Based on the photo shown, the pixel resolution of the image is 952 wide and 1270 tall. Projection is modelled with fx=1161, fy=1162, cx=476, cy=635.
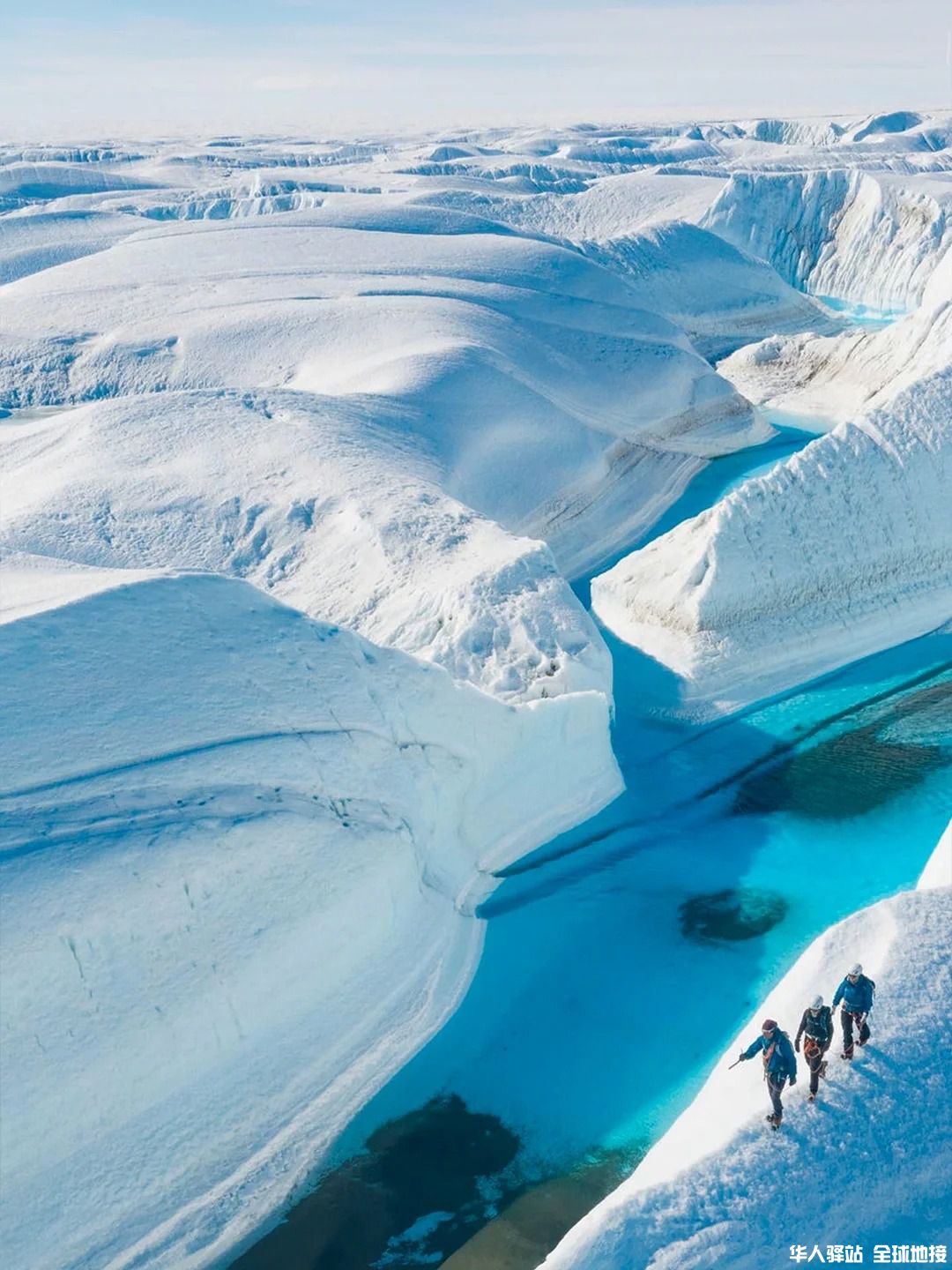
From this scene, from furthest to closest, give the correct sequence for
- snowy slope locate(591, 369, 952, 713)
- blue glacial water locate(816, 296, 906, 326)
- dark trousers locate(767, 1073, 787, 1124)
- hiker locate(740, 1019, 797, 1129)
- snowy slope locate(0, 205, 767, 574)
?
1. blue glacial water locate(816, 296, 906, 326)
2. snowy slope locate(0, 205, 767, 574)
3. snowy slope locate(591, 369, 952, 713)
4. dark trousers locate(767, 1073, 787, 1124)
5. hiker locate(740, 1019, 797, 1129)

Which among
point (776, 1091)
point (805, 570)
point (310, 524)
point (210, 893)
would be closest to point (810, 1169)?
point (776, 1091)

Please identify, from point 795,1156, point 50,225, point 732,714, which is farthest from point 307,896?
point 50,225

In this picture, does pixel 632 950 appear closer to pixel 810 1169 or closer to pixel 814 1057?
pixel 814 1057

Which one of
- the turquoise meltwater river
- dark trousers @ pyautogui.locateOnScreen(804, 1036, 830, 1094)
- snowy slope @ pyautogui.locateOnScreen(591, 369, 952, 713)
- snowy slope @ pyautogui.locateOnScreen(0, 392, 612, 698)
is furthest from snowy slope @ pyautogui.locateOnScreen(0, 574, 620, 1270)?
snowy slope @ pyautogui.locateOnScreen(591, 369, 952, 713)

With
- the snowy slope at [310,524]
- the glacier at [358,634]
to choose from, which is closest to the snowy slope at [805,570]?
the glacier at [358,634]

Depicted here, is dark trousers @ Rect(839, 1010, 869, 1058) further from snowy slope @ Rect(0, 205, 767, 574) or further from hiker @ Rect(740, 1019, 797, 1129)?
Result: snowy slope @ Rect(0, 205, 767, 574)

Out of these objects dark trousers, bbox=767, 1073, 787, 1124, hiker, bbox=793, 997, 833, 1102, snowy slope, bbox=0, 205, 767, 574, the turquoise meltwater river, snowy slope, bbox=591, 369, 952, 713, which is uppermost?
snowy slope, bbox=0, 205, 767, 574

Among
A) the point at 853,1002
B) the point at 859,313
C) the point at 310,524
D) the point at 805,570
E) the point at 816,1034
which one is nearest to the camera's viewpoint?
the point at 816,1034
